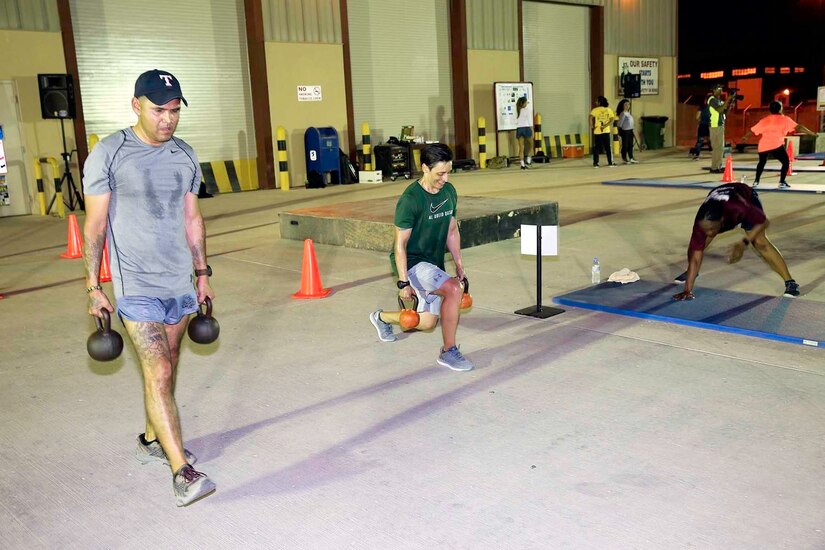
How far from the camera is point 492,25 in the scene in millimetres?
23672

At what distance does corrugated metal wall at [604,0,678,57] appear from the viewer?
2723cm

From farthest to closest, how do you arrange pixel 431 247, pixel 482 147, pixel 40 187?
pixel 482 147 < pixel 40 187 < pixel 431 247

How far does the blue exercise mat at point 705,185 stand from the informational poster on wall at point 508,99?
7.08 m

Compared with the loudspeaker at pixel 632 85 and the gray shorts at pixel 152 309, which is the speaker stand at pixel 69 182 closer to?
the gray shorts at pixel 152 309

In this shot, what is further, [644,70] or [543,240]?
[644,70]

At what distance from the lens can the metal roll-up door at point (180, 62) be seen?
54.0ft

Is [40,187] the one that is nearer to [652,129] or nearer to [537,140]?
[537,140]

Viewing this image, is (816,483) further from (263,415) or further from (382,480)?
(263,415)

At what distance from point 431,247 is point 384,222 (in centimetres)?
432

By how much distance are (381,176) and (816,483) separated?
662 inches

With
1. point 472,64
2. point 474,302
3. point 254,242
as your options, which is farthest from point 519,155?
point 474,302

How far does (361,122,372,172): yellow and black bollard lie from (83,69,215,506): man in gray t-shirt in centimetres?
1646

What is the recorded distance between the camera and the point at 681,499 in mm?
3371

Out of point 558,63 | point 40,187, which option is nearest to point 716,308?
point 40,187
